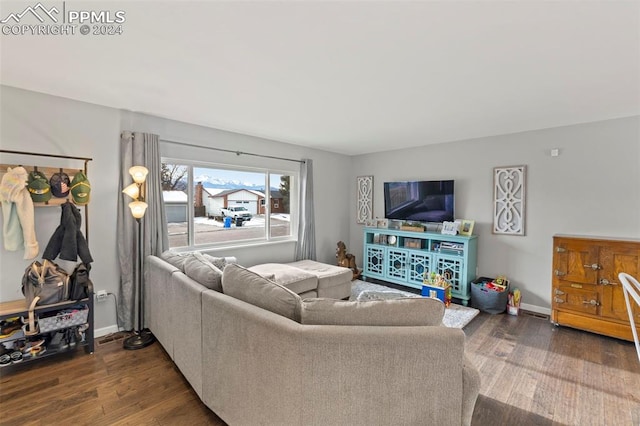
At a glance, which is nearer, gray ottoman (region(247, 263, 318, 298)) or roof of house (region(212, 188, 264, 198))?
gray ottoman (region(247, 263, 318, 298))

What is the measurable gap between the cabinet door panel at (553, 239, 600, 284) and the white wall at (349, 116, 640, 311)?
0.45m

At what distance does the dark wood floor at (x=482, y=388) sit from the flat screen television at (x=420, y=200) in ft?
6.49

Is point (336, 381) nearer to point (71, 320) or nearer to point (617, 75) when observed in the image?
point (71, 320)

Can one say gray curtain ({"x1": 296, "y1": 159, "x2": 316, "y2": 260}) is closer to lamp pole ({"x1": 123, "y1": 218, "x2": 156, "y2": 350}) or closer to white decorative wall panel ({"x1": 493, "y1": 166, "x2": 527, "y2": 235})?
lamp pole ({"x1": 123, "y1": 218, "x2": 156, "y2": 350})

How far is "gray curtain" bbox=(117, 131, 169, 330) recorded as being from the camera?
114 inches

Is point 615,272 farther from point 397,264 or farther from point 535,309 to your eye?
point 397,264

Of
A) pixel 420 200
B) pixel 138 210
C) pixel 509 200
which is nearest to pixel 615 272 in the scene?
pixel 509 200

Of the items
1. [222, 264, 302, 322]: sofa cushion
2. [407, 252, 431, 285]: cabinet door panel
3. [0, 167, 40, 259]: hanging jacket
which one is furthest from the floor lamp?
[407, 252, 431, 285]: cabinet door panel

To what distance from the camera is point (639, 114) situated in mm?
2967

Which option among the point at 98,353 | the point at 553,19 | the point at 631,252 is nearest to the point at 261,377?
the point at 98,353

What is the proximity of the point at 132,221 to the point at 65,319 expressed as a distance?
101 cm

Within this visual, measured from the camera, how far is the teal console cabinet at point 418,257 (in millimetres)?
3852

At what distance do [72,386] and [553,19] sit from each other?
3.93m

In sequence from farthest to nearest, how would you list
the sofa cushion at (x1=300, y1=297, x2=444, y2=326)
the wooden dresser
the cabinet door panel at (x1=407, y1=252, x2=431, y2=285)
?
the cabinet door panel at (x1=407, y1=252, x2=431, y2=285)
the wooden dresser
the sofa cushion at (x1=300, y1=297, x2=444, y2=326)
